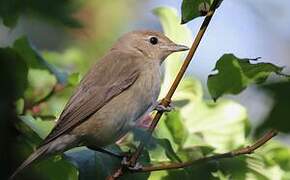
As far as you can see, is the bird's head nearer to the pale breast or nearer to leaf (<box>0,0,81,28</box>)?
the pale breast

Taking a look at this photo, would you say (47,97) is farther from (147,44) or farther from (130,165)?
(147,44)

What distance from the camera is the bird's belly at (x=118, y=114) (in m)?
2.83

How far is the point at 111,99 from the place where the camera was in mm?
3098

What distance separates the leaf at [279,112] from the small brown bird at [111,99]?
1.78 meters

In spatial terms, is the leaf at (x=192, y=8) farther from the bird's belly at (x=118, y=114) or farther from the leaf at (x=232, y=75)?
the bird's belly at (x=118, y=114)

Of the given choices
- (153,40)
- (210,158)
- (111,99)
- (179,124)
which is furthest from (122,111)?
(210,158)

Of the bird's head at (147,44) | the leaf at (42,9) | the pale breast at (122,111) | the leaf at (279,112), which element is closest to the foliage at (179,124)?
the pale breast at (122,111)

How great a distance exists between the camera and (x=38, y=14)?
0.83 m

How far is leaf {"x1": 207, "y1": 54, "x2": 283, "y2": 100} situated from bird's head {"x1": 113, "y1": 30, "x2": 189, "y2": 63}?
1.44m

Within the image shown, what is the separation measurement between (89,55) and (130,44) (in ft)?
3.97

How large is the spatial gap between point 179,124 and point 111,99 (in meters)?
0.83

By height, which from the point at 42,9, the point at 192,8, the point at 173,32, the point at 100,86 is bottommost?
the point at 100,86

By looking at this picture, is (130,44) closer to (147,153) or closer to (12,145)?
(147,153)

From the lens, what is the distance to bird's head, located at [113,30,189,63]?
352cm
